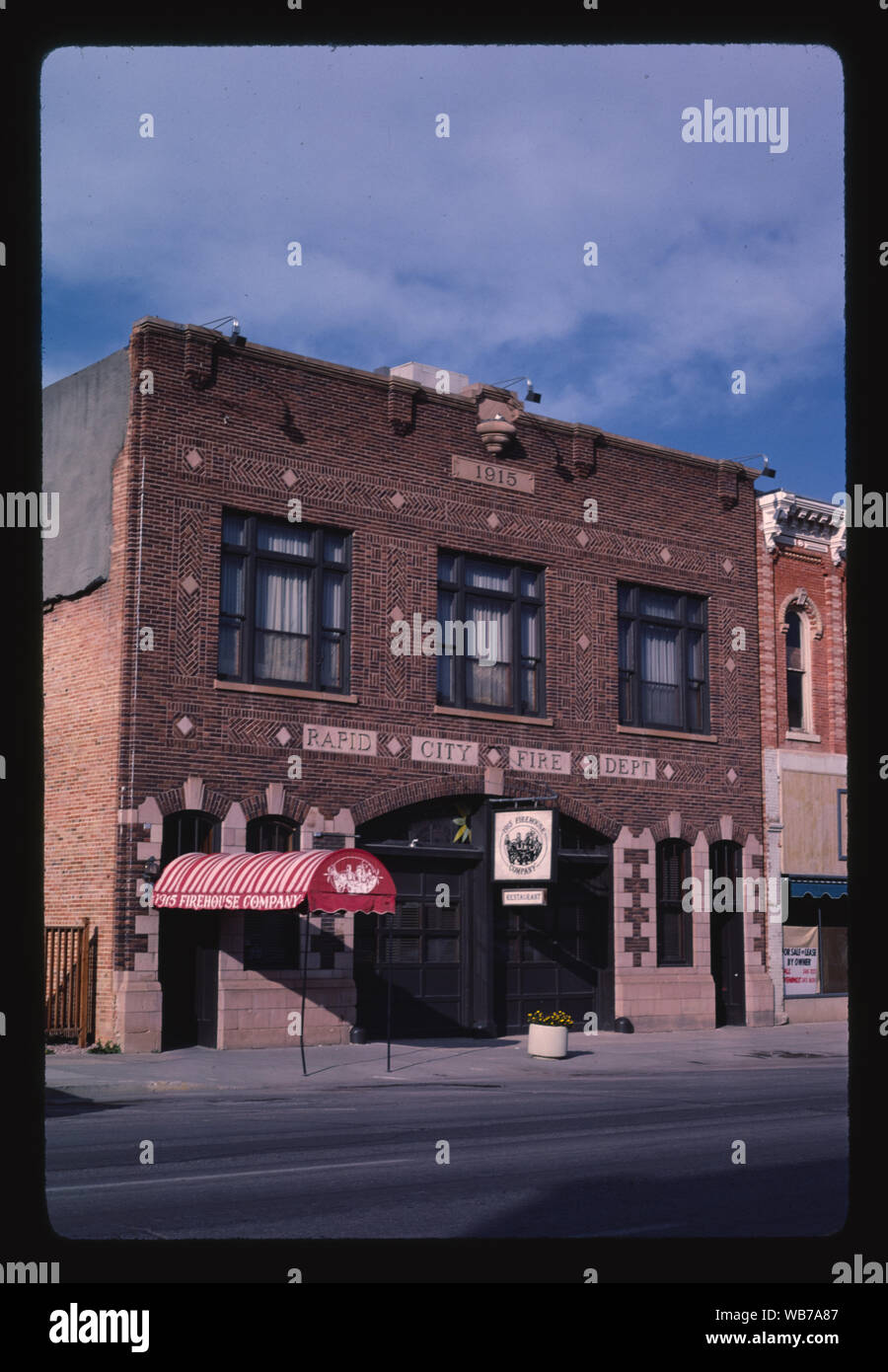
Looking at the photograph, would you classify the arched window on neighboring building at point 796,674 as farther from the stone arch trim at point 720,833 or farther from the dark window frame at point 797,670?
the stone arch trim at point 720,833

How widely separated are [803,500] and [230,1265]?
32284 mm

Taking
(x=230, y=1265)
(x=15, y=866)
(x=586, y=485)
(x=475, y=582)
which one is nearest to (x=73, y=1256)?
(x=230, y=1265)

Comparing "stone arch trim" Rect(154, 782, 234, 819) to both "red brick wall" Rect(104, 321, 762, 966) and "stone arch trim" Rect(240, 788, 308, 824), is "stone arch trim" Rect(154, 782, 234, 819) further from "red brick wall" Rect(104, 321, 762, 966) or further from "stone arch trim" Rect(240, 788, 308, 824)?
"stone arch trim" Rect(240, 788, 308, 824)

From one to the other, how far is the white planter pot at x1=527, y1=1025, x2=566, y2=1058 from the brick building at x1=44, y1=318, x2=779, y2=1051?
2.90 metres

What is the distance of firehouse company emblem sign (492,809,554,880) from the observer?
85.1 ft

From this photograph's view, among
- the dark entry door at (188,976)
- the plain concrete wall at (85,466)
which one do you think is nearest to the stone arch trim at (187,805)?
the dark entry door at (188,976)

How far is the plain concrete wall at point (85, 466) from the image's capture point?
924 inches

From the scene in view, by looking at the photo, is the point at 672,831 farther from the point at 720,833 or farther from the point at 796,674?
the point at 796,674

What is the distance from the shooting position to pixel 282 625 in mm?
24859

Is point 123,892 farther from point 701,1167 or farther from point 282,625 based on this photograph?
point 701,1167

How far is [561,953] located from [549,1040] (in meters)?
5.05

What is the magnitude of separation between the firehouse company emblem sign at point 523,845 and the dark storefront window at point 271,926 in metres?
4.29

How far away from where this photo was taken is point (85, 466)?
2416 centimetres

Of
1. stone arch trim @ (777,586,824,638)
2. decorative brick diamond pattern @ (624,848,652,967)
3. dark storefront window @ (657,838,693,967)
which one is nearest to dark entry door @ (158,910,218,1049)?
decorative brick diamond pattern @ (624,848,652,967)
